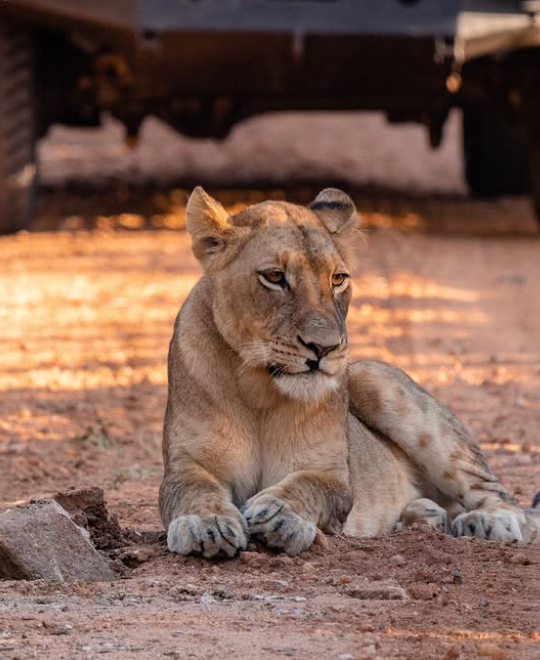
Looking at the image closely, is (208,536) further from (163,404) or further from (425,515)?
(163,404)

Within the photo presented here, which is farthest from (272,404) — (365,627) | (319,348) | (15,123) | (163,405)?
(15,123)

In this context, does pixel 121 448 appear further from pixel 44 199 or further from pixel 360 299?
pixel 44 199

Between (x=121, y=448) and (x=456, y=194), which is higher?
(x=456, y=194)

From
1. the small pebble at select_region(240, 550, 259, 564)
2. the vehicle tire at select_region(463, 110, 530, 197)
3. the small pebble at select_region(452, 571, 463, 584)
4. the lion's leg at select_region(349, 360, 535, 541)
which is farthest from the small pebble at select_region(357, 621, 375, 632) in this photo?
the vehicle tire at select_region(463, 110, 530, 197)

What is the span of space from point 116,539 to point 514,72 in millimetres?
7413

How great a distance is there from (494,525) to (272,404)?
0.80 m

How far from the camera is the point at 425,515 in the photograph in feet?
16.1

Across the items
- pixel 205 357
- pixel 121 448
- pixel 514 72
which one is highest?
pixel 514 72

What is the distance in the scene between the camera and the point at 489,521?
4703 mm

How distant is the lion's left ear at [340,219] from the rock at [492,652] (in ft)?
5.48

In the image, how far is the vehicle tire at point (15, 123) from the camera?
10.2 meters

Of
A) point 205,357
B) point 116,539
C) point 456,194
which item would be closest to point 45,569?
point 116,539

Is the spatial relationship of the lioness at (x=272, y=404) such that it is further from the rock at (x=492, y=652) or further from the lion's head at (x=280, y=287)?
the rock at (x=492, y=652)

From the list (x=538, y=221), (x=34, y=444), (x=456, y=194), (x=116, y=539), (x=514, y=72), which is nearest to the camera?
(x=116, y=539)
